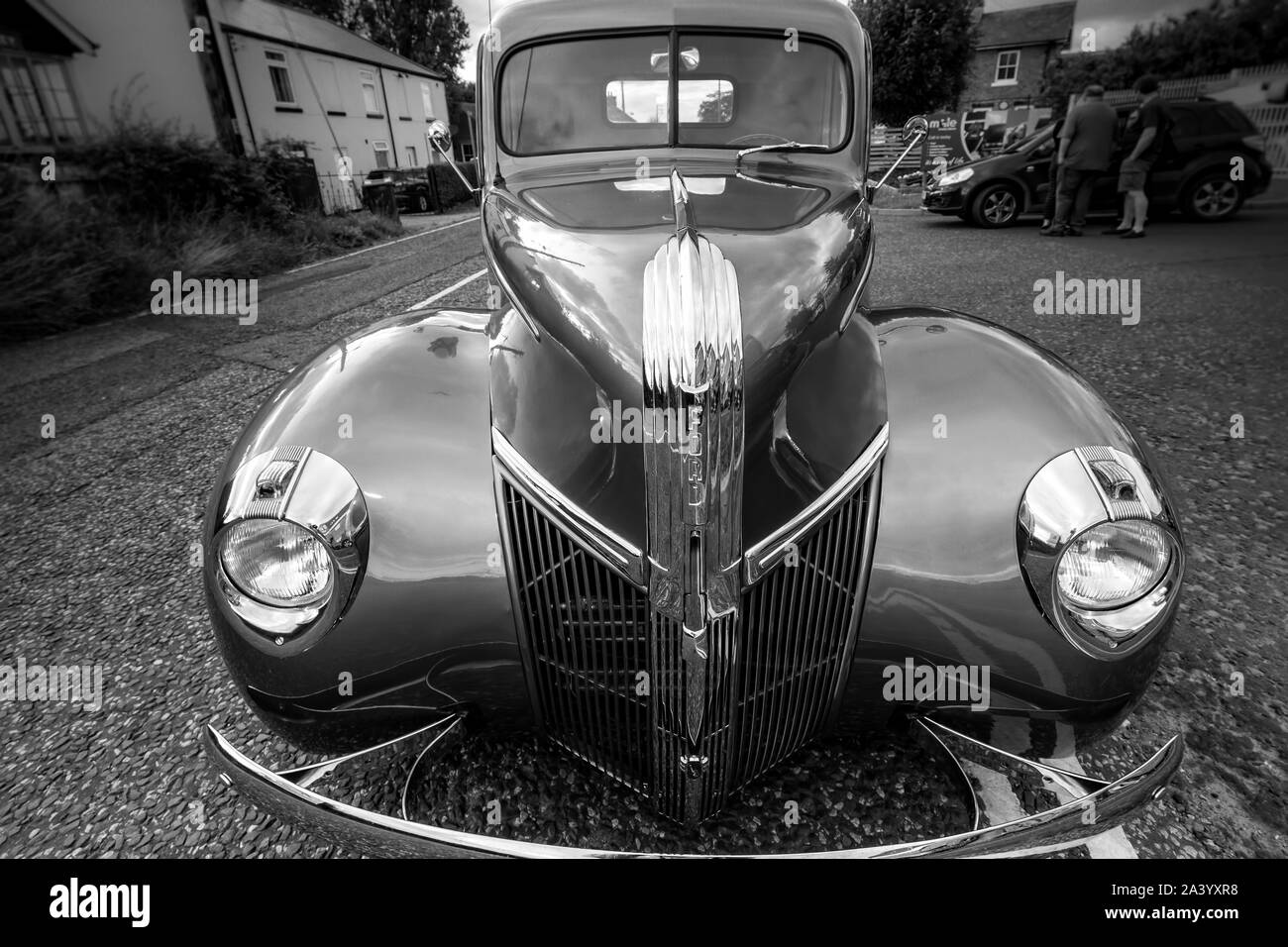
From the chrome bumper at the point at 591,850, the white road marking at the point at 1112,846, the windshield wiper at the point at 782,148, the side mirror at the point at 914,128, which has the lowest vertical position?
the white road marking at the point at 1112,846

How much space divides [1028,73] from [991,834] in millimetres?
48521

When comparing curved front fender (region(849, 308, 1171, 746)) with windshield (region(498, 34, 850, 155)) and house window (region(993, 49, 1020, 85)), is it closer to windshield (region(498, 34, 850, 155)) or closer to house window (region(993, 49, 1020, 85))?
windshield (region(498, 34, 850, 155))

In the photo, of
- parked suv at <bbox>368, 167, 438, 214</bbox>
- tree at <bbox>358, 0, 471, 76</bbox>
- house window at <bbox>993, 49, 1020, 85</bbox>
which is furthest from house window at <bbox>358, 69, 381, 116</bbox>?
house window at <bbox>993, 49, 1020, 85</bbox>

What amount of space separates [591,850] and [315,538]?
2.77 feet

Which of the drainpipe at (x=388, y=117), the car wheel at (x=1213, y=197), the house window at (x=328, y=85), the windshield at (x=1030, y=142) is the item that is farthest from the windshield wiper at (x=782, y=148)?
the drainpipe at (x=388, y=117)

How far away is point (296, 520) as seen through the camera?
4.70 ft

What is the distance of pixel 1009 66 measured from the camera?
3878 centimetres

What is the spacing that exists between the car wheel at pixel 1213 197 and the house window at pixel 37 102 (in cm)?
2040

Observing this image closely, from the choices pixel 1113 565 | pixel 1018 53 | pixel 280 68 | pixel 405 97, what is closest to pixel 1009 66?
pixel 1018 53

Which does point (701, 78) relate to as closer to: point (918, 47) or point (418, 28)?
point (918, 47)

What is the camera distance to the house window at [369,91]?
25453 mm

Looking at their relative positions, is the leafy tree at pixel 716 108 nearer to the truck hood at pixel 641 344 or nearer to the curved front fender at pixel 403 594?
the truck hood at pixel 641 344

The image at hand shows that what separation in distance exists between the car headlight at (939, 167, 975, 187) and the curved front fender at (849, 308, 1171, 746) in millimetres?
11508
